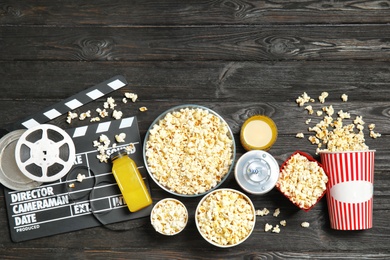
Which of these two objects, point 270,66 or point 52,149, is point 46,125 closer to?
point 52,149

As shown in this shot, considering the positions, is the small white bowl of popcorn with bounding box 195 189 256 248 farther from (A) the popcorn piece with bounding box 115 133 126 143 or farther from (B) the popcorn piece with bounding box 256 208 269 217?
(A) the popcorn piece with bounding box 115 133 126 143

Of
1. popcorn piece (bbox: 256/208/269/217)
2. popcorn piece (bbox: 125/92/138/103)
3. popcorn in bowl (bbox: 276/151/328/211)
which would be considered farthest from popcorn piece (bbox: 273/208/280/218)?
popcorn piece (bbox: 125/92/138/103)

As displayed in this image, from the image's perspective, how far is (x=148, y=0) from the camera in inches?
88.7

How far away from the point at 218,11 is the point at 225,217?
98 centimetres

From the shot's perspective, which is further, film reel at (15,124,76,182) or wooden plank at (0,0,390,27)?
wooden plank at (0,0,390,27)

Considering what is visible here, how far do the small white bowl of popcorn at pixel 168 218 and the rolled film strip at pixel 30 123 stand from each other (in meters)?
0.58

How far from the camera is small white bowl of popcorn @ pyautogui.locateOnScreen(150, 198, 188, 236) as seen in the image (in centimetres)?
210

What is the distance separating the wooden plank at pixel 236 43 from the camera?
7.38 ft

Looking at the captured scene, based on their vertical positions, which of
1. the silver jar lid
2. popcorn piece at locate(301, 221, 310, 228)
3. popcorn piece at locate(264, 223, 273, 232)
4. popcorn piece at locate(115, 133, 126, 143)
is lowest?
popcorn piece at locate(301, 221, 310, 228)

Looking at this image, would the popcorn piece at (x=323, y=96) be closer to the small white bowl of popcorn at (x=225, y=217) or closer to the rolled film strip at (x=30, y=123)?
the small white bowl of popcorn at (x=225, y=217)

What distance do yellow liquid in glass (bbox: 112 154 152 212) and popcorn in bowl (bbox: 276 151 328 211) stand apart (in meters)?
0.61

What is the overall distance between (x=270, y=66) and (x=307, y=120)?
314 mm

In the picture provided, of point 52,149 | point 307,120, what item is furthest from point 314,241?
point 52,149

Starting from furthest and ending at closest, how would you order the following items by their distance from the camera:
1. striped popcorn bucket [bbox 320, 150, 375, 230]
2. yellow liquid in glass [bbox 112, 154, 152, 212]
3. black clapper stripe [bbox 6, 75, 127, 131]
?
black clapper stripe [bbox 6, 75, 127, 131] < yellow liquid in glass [bbox 112, 154, 152, 212] < striped popcorn bucket [bbox 320, 150, 375, 230]
